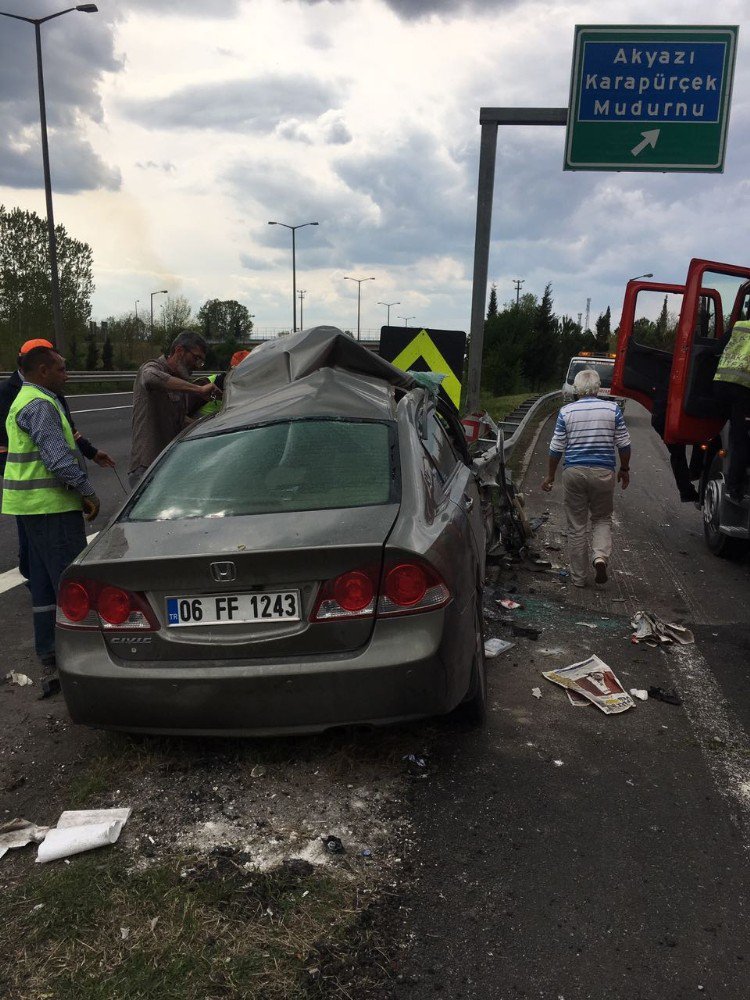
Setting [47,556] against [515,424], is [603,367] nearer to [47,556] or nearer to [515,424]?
[515,424]

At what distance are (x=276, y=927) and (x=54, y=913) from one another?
2.26 ft

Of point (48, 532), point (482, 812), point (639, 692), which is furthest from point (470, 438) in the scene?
point (482, 812)

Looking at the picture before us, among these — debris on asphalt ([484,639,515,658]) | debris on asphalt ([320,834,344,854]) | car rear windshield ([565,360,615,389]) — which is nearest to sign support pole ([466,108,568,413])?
debris on asphalt ([484,639,515,658])

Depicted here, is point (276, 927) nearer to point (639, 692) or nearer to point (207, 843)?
point (207, 843)

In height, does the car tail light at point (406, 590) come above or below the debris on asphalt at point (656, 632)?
above

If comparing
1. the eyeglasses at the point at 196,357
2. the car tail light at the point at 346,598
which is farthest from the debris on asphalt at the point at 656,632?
the eyeglasses at the point at 196,357

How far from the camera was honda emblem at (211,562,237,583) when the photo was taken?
309 cm

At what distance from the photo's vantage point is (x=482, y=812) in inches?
126

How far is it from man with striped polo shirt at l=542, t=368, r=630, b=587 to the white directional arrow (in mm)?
3976

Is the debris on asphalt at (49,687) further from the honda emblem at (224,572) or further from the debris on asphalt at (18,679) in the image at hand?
the honda emblem at (224,572)

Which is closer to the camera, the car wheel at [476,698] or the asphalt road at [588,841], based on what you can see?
the asphalt road at [588,841]

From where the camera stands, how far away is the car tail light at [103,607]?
3221 millimetres

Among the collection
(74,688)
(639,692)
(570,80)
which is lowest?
(639,692)

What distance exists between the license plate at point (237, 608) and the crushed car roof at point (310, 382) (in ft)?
3.97
